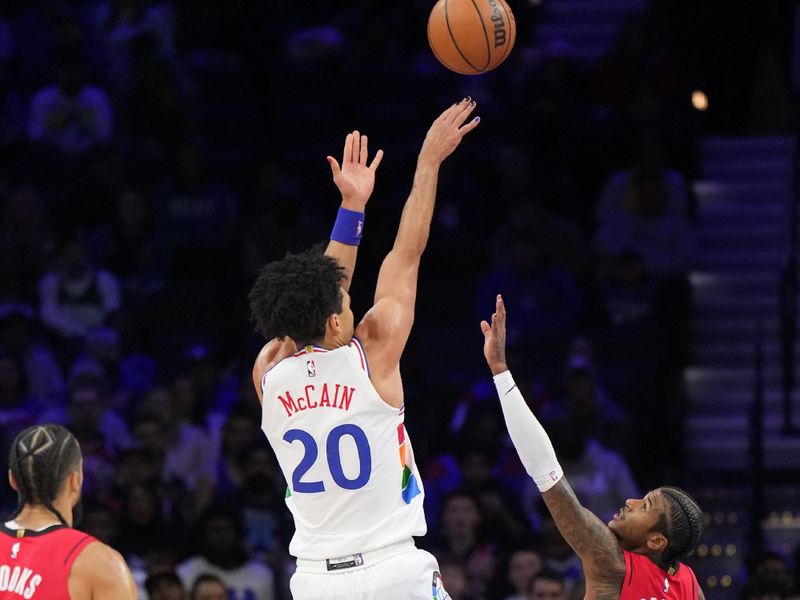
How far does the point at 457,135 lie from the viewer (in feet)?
20.9

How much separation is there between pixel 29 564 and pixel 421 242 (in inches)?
76.4

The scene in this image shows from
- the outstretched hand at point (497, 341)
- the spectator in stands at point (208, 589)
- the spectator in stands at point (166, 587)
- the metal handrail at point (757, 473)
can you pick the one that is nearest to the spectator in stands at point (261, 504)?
the spectator in stands at point (208, 589)

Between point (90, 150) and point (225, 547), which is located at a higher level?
point (90, 150)

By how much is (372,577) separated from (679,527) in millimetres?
1155

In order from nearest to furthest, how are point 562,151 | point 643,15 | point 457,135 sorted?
point 457,135 → point 562,151 → point 643,15

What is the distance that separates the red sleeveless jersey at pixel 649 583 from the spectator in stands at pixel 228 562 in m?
4.18

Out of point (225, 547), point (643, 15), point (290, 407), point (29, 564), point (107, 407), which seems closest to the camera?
point (29, 564)

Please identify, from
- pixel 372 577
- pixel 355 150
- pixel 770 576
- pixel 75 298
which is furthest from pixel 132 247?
pixel 372 577

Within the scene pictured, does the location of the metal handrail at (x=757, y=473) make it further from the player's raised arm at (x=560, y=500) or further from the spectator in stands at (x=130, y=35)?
the spectator in stands at (x=130, y=35)

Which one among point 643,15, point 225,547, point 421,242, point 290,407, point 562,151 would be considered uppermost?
point 643,15

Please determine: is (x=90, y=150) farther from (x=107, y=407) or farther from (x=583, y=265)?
(x=583, y=265)


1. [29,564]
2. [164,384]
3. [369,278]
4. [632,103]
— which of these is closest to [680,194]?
[632,103]

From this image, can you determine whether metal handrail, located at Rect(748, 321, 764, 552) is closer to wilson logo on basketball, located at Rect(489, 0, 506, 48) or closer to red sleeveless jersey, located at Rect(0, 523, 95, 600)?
wilson logo on basketball, located at Rect(489, 0, 506, 48)

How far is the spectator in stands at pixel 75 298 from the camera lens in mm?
12445
